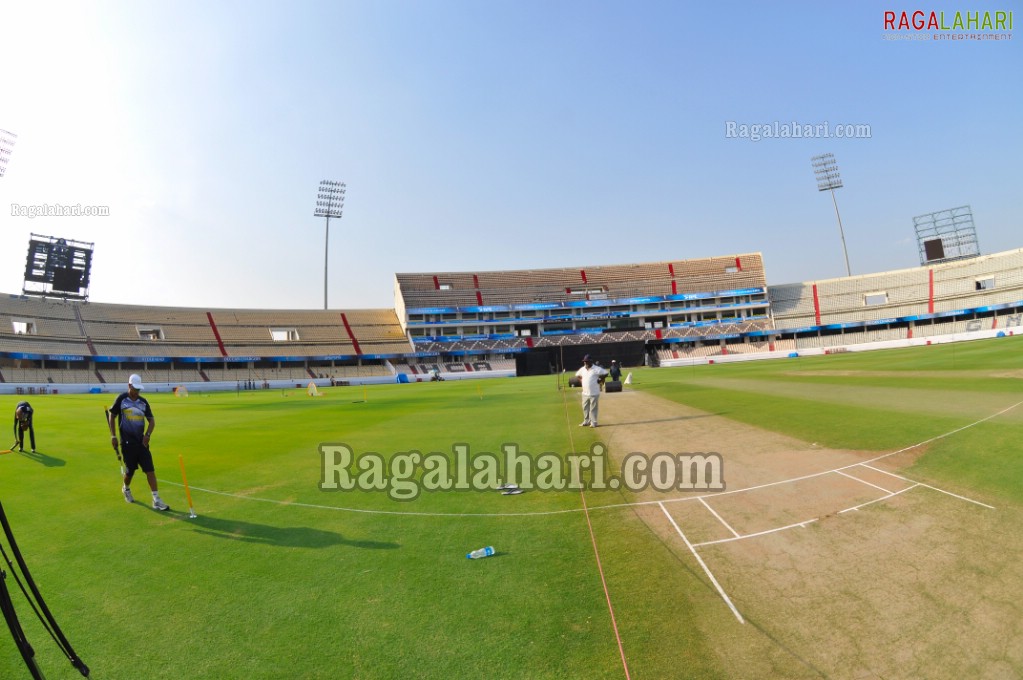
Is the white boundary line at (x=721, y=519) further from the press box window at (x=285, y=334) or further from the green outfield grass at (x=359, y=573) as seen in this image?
the press box window at (x=285, y=334)

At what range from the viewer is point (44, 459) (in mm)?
11609

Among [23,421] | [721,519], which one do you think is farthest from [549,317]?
[721,519]

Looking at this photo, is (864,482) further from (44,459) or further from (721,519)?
(44,459)

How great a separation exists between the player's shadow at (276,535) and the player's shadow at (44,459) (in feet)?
22.0

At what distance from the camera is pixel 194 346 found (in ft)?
230

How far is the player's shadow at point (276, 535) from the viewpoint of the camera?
254 inches

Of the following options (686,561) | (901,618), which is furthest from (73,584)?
(901,618)

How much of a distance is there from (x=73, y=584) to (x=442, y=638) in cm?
458

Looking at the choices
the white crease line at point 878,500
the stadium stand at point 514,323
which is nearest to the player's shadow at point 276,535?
the white crease line at point 878,500

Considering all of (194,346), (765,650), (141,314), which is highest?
(141,314)

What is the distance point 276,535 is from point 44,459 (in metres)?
9.62

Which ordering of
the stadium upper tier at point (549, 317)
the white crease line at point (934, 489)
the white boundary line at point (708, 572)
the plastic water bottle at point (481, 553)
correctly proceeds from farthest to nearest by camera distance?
the stadium upper tier at point (549, 317) → the white crease line at point (934, 489) → the plastic water bottle at point (481, 553) → the white boundary line at point (708, 572)

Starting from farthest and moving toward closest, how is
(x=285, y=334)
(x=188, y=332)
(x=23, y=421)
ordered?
(x=285, y=334)
(x=188, y=332)
(x=23, y=421)

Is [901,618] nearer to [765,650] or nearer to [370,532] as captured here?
[765,650]
